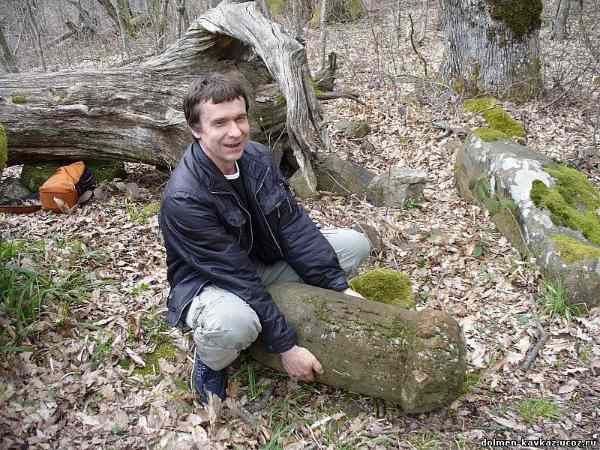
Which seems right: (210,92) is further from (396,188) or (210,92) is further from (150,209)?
(396,188)

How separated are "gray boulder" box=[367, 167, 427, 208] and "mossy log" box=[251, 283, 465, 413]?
2840mm

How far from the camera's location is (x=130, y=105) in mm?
6027

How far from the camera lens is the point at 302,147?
535 cm

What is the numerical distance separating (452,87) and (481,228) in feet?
13.0

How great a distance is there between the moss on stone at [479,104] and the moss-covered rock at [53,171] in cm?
521

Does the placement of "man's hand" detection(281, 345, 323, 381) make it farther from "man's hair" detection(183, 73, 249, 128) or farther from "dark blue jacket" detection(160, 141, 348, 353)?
"man's hair" detection(183, 73, 249, 128)

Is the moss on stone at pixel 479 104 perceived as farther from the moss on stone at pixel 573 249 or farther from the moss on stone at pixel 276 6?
the moss on stone at pixel 276 6

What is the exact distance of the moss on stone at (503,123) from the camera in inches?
268

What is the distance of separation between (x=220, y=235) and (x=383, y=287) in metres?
1.50

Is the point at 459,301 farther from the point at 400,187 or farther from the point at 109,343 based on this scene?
the point at 109,343

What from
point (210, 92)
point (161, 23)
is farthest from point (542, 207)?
point (161, 23)

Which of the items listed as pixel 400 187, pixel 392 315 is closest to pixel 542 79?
pixel 400 187

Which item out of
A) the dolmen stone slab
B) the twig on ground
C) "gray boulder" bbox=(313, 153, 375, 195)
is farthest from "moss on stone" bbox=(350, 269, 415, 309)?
"gray boulder" bbox=(313, 153, 375, 195)

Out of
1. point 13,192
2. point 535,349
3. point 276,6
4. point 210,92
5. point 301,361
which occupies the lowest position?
point 535,349
